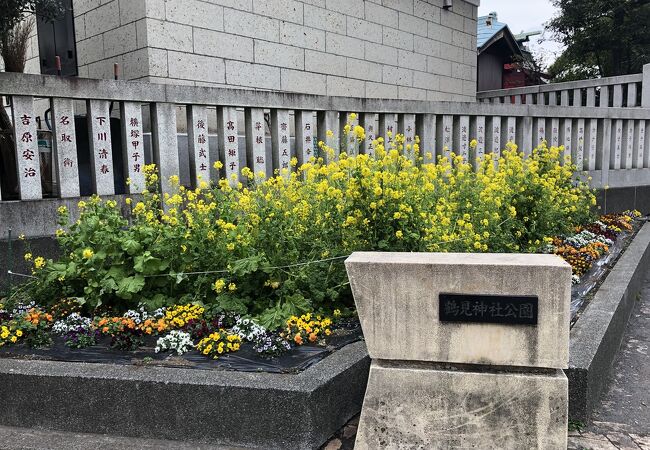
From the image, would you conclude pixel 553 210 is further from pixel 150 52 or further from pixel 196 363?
pixel 150 52

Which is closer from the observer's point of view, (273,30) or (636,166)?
(273,30)

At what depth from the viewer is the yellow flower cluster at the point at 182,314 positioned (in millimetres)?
3611

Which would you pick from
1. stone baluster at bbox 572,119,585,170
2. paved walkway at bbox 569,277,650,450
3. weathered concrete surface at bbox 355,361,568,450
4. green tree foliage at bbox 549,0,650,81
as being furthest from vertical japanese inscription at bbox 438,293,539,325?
green tree foliage at bbox 549,0,650,81

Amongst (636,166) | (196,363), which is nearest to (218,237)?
(196,363)

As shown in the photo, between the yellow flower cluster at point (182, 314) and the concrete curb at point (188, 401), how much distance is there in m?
0.51

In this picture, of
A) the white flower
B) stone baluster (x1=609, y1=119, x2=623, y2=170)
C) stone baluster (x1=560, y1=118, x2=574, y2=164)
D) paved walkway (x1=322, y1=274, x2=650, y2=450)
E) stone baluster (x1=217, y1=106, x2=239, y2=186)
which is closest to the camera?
paved walkway (x1=322, y1=274, x2=650, y2=450)

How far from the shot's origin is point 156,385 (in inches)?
117

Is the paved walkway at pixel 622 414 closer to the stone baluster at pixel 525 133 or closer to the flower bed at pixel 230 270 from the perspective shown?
the flower bed at pixel 230 270

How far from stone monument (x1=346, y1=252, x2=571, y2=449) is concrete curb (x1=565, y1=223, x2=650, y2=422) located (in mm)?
650

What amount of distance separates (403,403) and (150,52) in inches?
244

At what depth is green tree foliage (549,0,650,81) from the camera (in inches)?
750

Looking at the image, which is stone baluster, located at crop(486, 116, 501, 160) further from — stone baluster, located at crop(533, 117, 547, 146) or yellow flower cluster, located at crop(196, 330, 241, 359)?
yellow flower cluster, located at crop(196, 330, 241, 359)

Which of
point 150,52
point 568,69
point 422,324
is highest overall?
point 568,69

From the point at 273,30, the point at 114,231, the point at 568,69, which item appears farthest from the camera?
the point at 568,69
